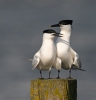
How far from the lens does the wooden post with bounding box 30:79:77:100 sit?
701cm

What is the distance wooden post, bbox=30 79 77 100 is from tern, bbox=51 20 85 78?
1.79 metres

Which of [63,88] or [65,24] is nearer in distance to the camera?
[63,88]

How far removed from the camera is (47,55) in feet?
29.3

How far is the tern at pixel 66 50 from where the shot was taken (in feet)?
30.0

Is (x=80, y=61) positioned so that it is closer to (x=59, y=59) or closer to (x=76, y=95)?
(x=59, y=59)

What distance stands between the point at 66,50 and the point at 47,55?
71 centimetres

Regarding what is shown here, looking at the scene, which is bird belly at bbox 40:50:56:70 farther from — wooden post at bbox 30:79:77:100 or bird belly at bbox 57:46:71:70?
wooden post at bbox 30:79:77:100

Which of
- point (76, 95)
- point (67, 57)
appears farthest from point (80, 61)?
point (76, 95)

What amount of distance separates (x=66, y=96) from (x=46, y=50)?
2240 millimetres

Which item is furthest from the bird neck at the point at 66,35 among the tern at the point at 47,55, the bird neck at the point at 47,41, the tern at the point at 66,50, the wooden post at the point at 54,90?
the wooden post at the point at 54,90

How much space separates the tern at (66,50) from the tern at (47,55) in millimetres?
215

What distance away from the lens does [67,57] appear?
956 centimetres

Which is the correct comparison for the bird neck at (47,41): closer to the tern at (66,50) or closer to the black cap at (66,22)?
the tern at (66,50)

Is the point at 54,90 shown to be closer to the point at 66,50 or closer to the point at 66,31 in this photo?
the point at 66,50
